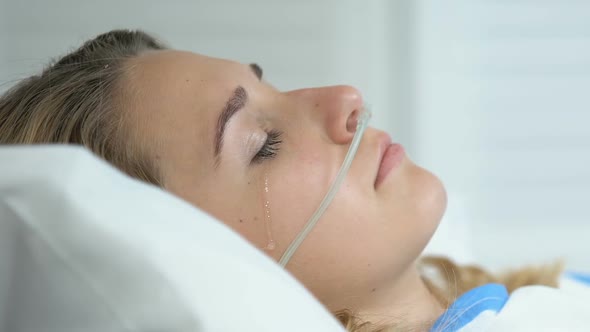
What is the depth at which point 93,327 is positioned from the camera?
2.39 feet

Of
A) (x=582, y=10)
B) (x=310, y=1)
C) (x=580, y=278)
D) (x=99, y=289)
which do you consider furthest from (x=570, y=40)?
(x=99, y=289)

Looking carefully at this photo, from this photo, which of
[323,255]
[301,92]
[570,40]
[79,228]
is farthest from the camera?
[570,40]

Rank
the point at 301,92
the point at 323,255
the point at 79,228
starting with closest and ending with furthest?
the point at 79,228
the point at 323,255
the point at 301,92

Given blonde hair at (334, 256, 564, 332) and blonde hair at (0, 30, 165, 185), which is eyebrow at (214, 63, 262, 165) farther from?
blonde hair at (334, 256, 564, 332)

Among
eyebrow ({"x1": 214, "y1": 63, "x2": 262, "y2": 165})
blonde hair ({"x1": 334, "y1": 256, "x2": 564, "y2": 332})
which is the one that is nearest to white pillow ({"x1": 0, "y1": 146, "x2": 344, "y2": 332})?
eyebrow ({"x1": 214, "y1": 63, "x2": 262, "y2": 165})

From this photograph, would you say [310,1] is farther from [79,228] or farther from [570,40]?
[79,228]

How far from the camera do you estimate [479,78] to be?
3.02m

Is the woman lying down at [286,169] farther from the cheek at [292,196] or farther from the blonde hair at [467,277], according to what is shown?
the blonde hair at [467,277]

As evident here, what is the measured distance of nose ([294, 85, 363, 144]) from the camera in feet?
3.88

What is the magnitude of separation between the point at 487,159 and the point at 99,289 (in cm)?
257

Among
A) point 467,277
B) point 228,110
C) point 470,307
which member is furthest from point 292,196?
point 467,277

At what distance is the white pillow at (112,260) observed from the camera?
700 mm

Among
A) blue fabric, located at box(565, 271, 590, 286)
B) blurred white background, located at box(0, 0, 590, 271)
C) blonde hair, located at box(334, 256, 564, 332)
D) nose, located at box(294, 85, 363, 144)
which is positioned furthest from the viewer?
blurred white background, located at box(0, 0, 590, 271)

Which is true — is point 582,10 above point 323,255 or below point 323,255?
above
